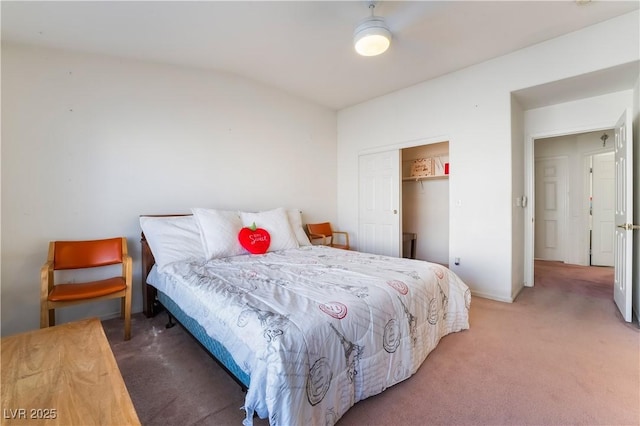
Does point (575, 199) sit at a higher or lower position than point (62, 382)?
higher

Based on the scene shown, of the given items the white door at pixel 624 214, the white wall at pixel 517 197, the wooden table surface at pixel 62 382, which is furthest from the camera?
the white wall at pixel 517 197

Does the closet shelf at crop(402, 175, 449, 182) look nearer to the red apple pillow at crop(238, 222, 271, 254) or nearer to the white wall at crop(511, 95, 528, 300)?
the white wall at crop(511, 95, 528, 300)

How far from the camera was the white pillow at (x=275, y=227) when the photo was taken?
3.04 m

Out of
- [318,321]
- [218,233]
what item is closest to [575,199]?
[318,321]

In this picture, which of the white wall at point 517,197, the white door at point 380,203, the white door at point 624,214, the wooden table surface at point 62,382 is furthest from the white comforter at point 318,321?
the white door at point 380,203

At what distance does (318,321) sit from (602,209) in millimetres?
5836

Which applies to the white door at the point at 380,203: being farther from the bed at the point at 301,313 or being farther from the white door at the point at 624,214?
Result: the white door at the point at 624,214

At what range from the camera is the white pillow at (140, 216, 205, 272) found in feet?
8.07

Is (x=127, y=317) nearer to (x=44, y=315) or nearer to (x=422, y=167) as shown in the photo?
(x=44, y=315)

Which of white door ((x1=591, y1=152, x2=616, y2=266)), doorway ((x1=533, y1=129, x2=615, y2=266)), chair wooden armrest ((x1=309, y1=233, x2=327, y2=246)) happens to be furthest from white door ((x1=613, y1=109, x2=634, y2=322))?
chair wooden armrest ((x1=309, y1=233, x2=327, y2=246))

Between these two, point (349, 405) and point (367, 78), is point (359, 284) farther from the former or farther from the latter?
point (367, 78)

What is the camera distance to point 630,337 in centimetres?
227

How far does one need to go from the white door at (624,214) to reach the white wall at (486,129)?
2.31 ft

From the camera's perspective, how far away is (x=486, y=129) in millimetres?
3240
